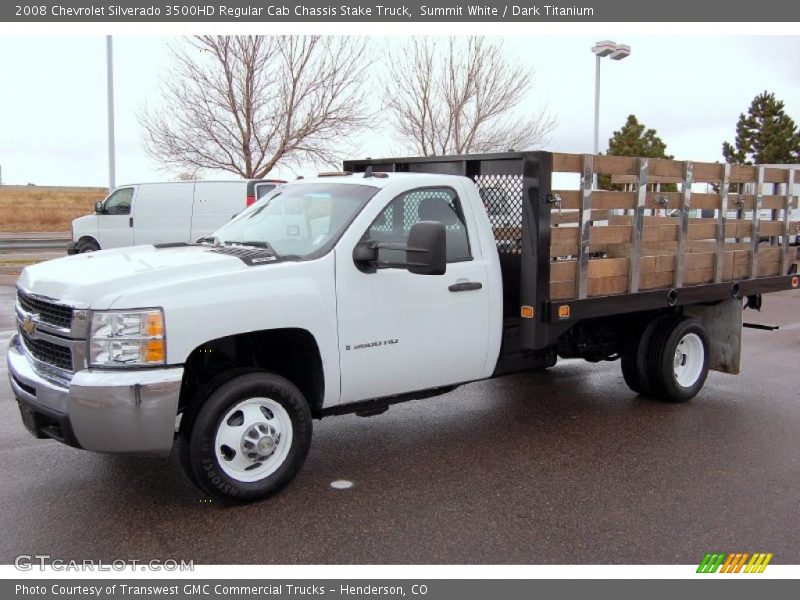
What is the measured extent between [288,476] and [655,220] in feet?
12.9

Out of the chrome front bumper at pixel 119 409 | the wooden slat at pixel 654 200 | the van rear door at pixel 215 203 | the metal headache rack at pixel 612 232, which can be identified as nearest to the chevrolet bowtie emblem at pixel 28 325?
the chrome front bumper at pixel 119 409

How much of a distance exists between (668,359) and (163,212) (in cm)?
1323

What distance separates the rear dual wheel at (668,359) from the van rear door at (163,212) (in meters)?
12.0

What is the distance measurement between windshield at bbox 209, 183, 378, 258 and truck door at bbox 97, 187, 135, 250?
1296 centimetres

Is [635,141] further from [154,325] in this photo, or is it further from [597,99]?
[154,325]

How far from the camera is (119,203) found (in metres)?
18.1

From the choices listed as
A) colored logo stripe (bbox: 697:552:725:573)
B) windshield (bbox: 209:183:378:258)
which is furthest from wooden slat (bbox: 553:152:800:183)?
colored logo stripe (bbox: 697:552:725:573)

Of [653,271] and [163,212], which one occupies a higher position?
[163,212]

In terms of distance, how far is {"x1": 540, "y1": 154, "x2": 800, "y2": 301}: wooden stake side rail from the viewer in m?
5.91

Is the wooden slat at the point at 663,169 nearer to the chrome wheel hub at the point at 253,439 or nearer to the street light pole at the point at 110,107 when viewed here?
the chrome wheel hub at the point at 253,439

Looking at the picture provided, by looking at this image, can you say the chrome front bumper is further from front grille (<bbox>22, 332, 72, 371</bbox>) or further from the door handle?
the door handle

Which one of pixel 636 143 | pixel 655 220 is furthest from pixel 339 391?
pixel 636 143

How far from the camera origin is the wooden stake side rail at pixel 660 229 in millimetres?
5910

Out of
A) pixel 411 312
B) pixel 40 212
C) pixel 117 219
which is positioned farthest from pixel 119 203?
pixel 40 212
